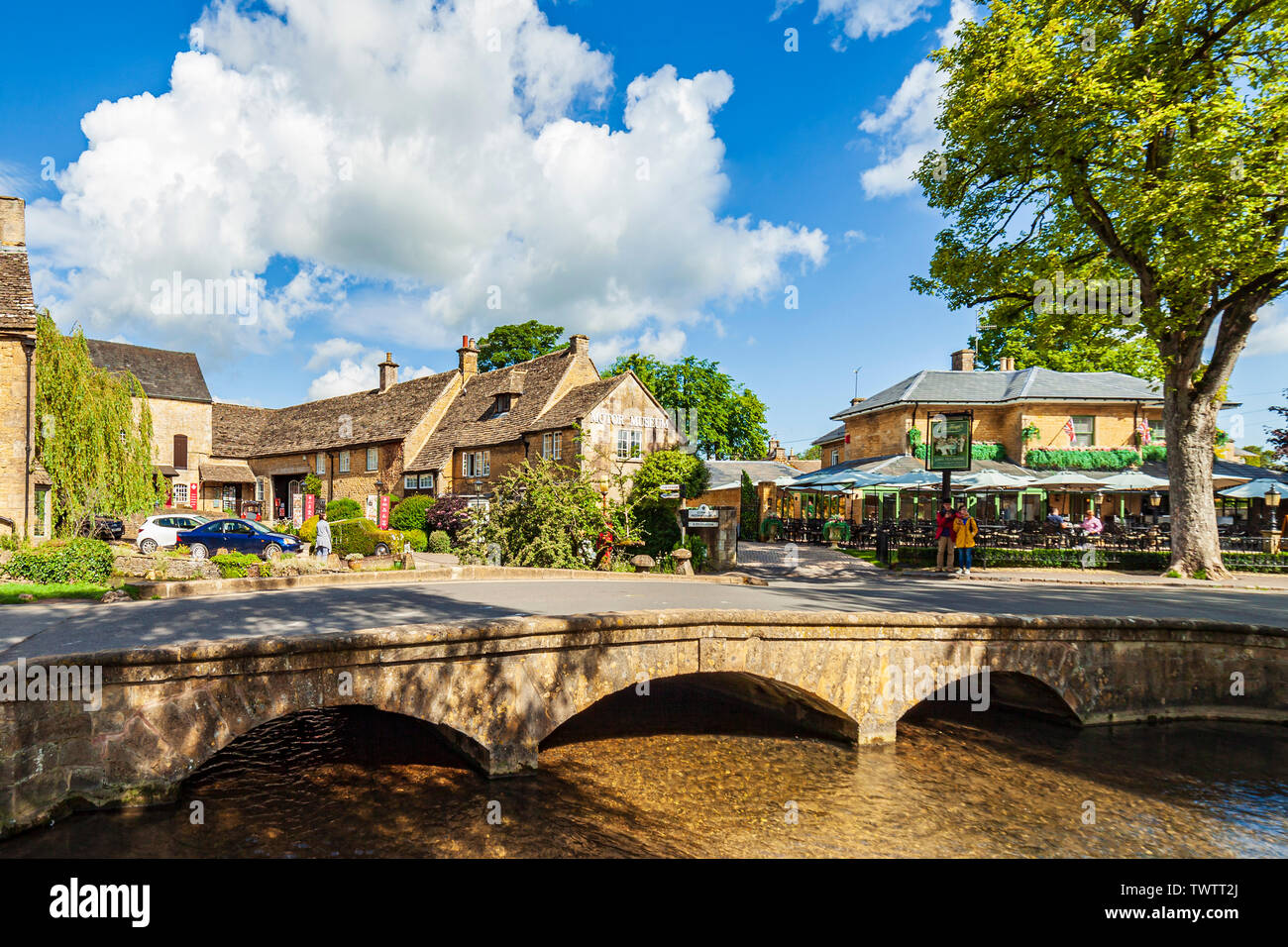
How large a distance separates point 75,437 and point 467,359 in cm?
2474

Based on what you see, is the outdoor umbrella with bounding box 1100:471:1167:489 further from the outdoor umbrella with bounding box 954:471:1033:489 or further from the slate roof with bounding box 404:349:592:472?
the slate roof with bounding box 404:349:592:472

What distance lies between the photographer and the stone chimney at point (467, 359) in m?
43.0

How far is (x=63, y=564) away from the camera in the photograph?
1359cm

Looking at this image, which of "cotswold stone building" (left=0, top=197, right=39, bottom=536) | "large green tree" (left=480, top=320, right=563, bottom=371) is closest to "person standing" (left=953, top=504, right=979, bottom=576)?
"cotswold stone building" (left=0, top=197, right=39, bottom=536)

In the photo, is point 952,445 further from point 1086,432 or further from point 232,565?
point 232,565

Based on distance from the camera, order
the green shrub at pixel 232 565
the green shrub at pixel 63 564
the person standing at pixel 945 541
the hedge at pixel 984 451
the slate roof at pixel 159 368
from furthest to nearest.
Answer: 1. the slate roof at pixel 159 368
2. the hedge at pixel 984 451
3. the person standing at pixel 945 541
4. the green shrub at pixel 232 565
5. the green shrub at pixel 63 564

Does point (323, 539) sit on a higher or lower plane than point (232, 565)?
higher

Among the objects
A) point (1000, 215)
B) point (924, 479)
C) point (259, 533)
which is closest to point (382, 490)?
point (259, 533)

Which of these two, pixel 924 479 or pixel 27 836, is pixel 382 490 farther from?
pixel 27 836

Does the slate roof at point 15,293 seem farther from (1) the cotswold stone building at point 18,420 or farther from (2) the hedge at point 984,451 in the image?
(2) the hedge at point 984,451

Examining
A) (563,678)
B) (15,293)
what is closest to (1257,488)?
(563,678)

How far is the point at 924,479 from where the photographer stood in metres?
24.1

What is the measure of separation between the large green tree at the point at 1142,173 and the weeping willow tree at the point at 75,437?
2495 centimetres

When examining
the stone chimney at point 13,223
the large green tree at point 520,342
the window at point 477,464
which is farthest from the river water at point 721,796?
the large green tree at point 520,342
